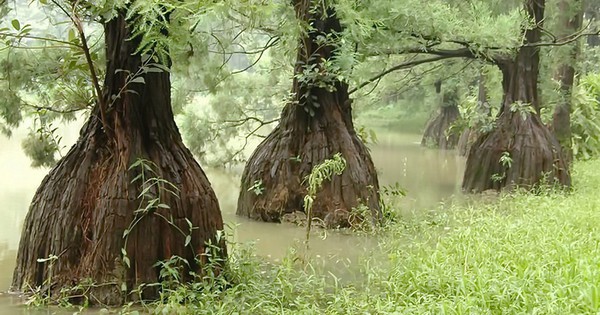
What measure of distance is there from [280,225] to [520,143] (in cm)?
461

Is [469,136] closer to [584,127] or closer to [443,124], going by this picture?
[584,127]

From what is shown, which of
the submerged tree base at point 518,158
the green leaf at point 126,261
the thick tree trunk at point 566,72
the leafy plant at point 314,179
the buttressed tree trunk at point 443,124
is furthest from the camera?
the buttressed tree trunk at point 443,124

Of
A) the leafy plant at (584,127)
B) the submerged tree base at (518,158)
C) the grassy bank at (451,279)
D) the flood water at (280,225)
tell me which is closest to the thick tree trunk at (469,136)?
the flood water at (280,225)

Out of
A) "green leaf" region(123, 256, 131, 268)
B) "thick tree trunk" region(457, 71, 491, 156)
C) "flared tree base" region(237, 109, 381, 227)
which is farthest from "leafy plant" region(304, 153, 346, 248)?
"thick tree trunk" region(457, 71, 491, 156)

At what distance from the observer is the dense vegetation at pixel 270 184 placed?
5113 millimetres

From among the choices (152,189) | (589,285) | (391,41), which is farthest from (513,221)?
(152,189)

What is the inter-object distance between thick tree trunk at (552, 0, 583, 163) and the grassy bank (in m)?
6.10

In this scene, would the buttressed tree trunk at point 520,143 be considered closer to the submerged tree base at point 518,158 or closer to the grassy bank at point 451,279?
the submerged tree base at point 518,158

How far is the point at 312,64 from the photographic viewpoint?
9.43m

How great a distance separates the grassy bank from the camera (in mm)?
4613

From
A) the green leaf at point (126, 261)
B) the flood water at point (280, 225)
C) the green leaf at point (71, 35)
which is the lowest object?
the flood water at point (280, 225)

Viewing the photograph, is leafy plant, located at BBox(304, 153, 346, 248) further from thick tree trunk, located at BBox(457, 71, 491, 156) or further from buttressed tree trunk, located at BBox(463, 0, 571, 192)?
thick tree trunk, located at BBox(457, 71, 491, 156)

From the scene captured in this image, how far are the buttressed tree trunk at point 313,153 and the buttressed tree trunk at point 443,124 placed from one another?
14.6m

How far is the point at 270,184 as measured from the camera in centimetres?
973
